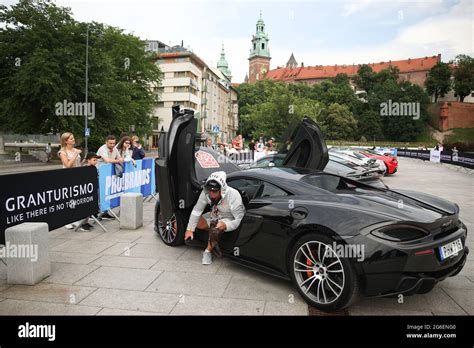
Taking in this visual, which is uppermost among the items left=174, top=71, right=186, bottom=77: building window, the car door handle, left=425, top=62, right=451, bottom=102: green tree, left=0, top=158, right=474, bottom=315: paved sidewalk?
left=425, top=62, right=451, bottom=102: green tree

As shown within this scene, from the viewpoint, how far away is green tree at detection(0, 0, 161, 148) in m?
24.8

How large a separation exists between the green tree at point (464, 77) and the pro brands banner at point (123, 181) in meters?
105

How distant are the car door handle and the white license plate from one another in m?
1.35

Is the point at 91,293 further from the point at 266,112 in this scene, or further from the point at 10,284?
the point at 266,112

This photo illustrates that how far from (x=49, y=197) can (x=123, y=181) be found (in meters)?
3.07

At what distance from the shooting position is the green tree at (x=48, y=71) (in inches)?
978

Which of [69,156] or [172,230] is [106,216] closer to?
[69,156]

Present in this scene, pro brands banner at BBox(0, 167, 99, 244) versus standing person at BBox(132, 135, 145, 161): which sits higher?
standing person at BBox(132, 135, 145, 161)

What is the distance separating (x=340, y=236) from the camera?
3533 millimetres

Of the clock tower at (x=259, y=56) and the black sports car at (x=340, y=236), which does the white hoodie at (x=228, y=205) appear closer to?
the black sports car at (x=340, y=236)

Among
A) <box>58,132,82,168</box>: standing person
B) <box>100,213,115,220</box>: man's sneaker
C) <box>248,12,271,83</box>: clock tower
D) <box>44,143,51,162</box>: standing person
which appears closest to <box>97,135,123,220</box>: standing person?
<box>100,213,115,220</box>: man's sneaker

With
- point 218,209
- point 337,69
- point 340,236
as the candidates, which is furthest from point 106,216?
point 337,69
